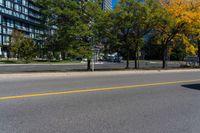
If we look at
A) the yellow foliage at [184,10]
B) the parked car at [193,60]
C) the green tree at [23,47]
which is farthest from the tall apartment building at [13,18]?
the yellow foliage at [184,10]

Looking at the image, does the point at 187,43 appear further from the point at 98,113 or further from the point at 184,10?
the point at 98,113

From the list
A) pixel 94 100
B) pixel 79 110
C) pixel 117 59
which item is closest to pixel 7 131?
pixel 79 110

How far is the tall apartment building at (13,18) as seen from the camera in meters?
77.5

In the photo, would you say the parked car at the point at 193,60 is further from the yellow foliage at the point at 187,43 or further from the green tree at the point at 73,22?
the green tree at the point at 73,22

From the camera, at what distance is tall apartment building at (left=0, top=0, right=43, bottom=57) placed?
77.5 metres

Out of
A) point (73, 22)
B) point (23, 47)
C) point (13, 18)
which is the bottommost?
point (23, 47)

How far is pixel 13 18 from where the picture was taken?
82.6 m

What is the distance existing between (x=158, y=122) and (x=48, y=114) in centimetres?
270

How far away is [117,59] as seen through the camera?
67.6m

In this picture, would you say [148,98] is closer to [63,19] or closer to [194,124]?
[194,124]

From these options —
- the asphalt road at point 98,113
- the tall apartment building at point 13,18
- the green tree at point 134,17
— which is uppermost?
the tall apartment building at point 13,18

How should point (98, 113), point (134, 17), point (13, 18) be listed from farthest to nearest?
1. point (13, 18)
2. point (134, 17)
3. point (98, 113)

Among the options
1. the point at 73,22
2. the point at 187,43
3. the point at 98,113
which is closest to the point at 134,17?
the point at 73,22

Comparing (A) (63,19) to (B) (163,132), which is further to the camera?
(A) (63,19)
